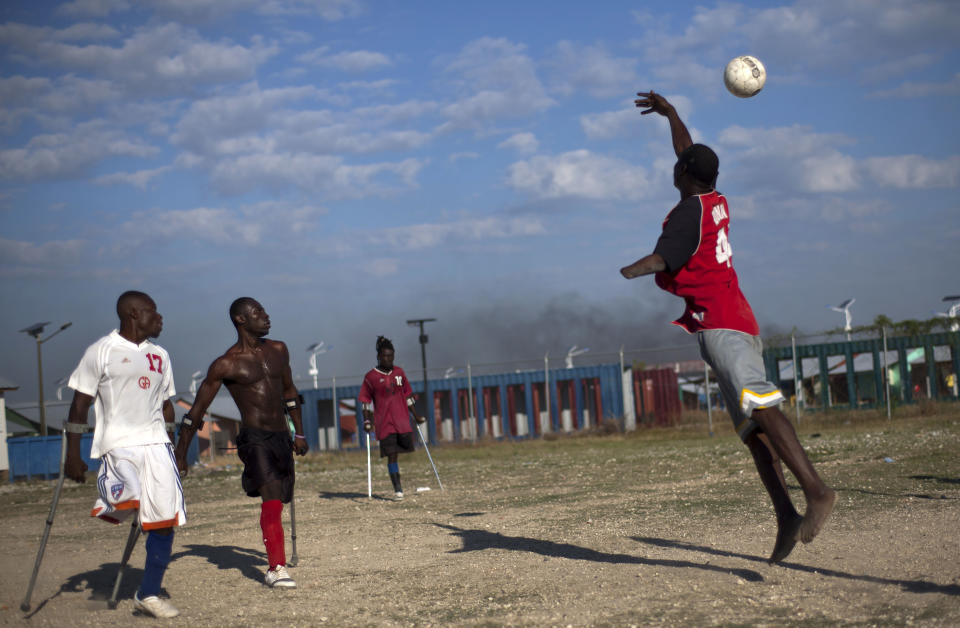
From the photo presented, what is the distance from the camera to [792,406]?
2922cm

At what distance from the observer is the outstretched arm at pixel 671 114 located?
5660 mm

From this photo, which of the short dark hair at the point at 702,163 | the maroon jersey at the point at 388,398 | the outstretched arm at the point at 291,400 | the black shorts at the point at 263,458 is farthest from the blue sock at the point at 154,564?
the maroon jersey at the point at 388,398

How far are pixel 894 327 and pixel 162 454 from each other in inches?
1084

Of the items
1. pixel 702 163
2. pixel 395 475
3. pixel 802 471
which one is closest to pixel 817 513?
pixel 802 471

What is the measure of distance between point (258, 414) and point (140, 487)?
1.18 meters

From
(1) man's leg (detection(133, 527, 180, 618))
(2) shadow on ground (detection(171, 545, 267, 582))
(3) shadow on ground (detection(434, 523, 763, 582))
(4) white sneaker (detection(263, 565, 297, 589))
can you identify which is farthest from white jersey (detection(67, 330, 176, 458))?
(3) shadow on ground (detection(434, 523, 763, 582))

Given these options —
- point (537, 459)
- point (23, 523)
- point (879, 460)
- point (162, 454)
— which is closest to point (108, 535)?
point (23, 523)

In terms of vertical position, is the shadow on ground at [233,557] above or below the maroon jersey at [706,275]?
below

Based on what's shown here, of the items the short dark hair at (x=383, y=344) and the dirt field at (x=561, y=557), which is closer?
the dirt field at (x=561, y=557)

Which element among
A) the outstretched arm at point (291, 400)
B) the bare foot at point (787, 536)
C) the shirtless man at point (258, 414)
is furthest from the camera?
the outstretched arm at point (291, 400)

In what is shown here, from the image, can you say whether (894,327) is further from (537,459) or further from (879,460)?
(879,460)

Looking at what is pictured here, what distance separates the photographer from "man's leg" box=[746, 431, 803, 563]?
16.5ft

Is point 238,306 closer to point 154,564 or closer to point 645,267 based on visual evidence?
point 154,564

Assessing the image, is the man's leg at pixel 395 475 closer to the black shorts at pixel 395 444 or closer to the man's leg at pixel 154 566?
the black shorts at pixel 395 444
